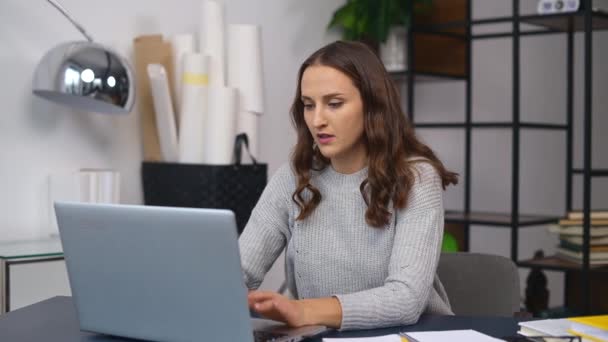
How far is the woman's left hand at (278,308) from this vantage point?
1383mm

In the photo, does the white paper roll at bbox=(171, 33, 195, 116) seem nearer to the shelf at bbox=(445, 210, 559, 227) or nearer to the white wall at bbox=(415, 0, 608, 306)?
the shelf at bbox=(445, 210, 559, 227)

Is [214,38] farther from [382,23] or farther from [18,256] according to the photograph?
[18,256]

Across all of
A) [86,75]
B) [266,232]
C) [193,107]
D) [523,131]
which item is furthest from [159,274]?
[523,131]

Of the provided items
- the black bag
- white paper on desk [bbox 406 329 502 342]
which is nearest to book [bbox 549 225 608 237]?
the black bag

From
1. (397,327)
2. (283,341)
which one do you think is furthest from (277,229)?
(283,341)

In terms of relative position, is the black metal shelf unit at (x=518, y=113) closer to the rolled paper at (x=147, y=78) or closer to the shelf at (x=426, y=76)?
the shelf at (x=426, y=76)

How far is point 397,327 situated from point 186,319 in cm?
41

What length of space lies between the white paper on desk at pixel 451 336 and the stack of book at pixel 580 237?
2092 millimetres

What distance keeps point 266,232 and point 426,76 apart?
2084mm

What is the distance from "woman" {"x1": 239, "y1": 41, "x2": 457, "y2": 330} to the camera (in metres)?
1.69

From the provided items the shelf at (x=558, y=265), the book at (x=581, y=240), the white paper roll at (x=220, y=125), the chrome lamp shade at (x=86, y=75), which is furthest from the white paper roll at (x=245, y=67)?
the book at (x=581, y=240)

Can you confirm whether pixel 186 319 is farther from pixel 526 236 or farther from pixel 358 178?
pixel 526 236

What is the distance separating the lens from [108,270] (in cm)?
135

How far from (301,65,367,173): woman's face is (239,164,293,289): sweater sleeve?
18 cm
